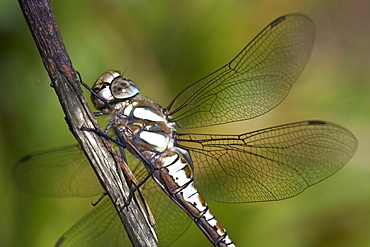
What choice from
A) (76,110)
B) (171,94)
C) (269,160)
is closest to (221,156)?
(269,160)

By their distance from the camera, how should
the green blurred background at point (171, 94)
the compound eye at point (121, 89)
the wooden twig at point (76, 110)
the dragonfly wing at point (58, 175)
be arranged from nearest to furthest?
the wooden twig at point (76, 110) → the compound eye at point (121, 89) → the dragonfly wing at point (58, 175) → the green blurred background at point (171, 94)

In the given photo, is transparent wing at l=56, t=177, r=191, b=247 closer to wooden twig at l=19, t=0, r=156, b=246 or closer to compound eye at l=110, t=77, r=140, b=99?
compound eye at l=110, t=77, r=140, b=99

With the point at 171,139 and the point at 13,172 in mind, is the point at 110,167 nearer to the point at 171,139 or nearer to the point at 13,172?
the point at 171,139

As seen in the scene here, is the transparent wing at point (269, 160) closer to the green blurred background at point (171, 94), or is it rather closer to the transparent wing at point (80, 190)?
the transparent wing at point (80, 190)

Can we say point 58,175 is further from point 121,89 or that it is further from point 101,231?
point 121,89

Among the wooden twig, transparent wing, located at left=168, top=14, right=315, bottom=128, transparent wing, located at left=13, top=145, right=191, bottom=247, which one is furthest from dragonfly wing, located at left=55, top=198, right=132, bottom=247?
the wooden twig

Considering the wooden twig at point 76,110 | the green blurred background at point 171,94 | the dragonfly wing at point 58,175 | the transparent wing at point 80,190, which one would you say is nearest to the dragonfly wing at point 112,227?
the transparent wing at point 80,190
